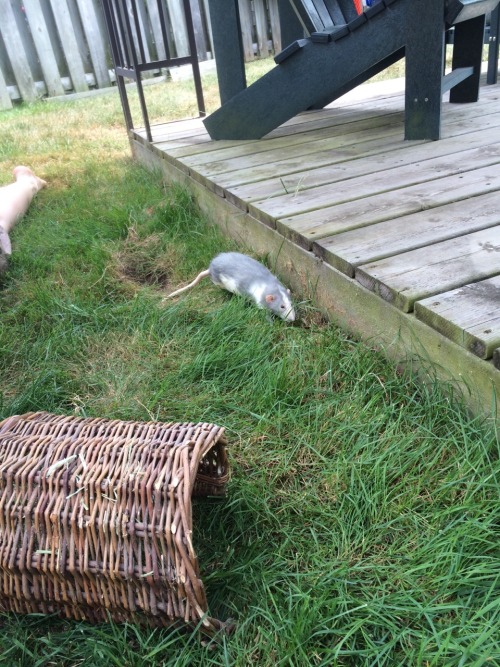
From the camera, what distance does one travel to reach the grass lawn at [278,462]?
135cm

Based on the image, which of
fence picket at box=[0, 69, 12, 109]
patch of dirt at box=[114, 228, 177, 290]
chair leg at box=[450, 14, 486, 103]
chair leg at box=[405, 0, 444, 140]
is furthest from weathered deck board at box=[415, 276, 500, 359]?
fence picket at box=[0, 69, 12, 109]

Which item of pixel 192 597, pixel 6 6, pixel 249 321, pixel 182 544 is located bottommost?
pixel 249 321

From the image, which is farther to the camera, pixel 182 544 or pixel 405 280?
pixel 405 280

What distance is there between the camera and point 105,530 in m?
1.37

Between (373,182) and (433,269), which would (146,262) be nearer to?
(373,182)

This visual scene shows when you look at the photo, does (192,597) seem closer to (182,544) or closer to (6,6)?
(182,544)

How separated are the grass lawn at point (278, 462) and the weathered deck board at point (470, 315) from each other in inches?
8.3

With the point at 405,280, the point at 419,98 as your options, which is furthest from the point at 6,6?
the point at 405,280

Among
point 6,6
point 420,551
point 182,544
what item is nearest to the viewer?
point 182,544

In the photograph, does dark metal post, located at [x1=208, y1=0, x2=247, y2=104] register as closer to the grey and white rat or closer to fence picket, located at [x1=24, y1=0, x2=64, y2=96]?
the grey and white rat

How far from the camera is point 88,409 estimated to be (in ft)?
7.02

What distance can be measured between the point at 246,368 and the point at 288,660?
3.69 feet

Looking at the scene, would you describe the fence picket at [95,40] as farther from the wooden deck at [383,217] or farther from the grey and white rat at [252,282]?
the grey and white rat at [252,282]

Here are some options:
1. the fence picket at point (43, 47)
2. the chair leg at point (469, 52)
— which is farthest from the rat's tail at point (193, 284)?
the fence picket at point (43, 47)
